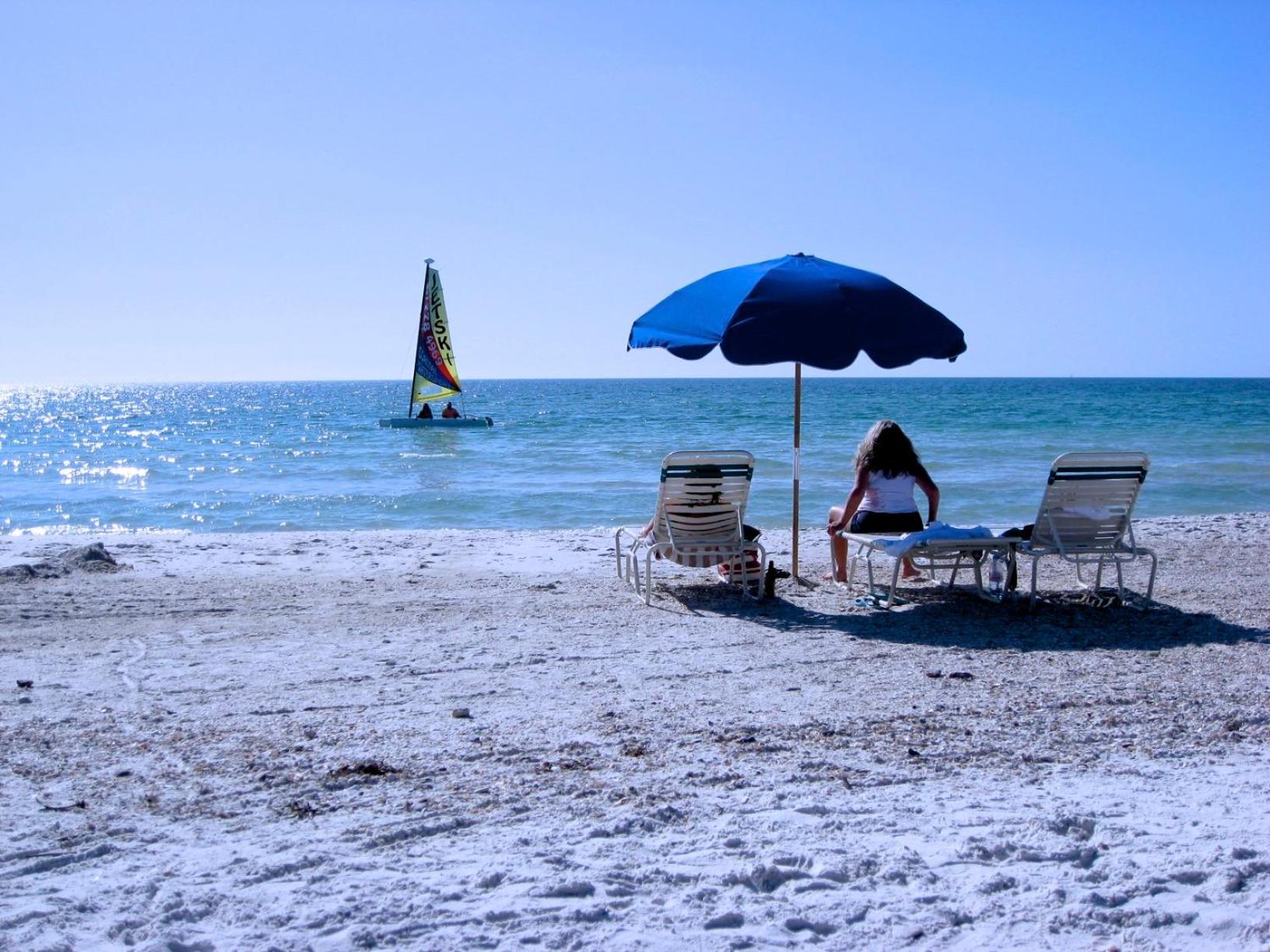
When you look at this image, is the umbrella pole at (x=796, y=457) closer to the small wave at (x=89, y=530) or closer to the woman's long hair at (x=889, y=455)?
the woman's long hair at (x=889, y=455)

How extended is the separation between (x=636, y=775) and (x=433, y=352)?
2898 cm

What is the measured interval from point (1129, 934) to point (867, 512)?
4203mm

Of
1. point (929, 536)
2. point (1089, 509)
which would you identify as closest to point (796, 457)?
point (929, 536)

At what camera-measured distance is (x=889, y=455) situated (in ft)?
21.5

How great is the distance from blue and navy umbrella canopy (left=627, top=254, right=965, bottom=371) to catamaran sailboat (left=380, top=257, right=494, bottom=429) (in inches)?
954

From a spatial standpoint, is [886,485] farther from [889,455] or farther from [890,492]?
[889,455]

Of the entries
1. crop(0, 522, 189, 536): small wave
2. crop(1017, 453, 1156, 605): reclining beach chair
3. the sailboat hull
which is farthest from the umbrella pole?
the sailboat hull

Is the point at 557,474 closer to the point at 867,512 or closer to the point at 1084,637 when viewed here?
the point at 867,512

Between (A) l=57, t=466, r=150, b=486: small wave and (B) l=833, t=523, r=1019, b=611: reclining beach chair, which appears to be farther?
(A) l=57, t=466, r=150, b=486: small wave

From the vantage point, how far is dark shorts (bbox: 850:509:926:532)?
659 centimetres

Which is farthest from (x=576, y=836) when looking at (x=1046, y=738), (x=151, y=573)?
(x=151, y=573)

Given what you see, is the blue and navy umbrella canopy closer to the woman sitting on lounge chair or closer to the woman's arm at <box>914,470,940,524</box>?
the woman sitting on lounge chair

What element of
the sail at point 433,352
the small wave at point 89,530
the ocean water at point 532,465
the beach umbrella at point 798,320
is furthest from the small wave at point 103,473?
the beach umbrella at point 798,320

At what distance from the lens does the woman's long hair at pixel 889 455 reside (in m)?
6.55
